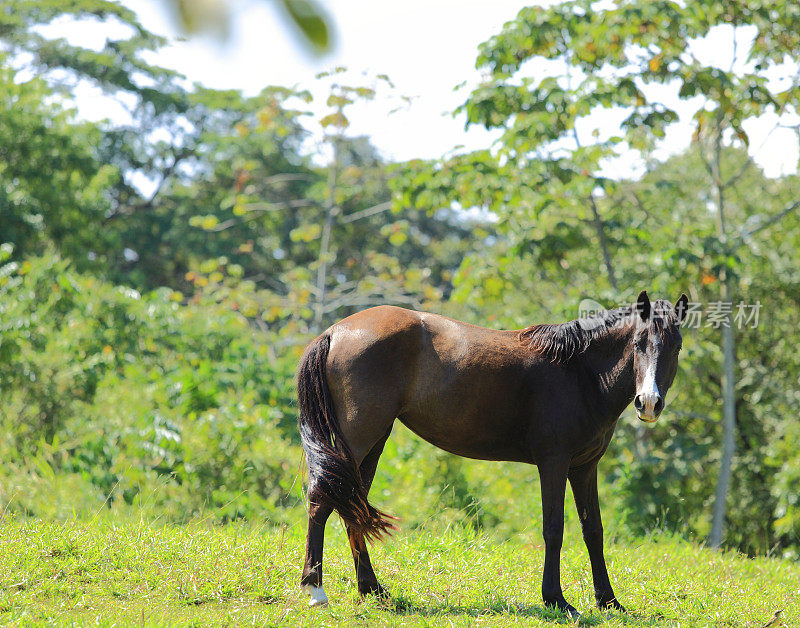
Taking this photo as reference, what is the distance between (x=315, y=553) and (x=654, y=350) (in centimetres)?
218

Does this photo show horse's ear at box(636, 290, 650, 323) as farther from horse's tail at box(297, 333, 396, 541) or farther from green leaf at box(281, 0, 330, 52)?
green leaf at box(281, 0, 330, 52)

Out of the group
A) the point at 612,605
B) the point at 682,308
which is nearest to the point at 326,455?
the point at 612,605

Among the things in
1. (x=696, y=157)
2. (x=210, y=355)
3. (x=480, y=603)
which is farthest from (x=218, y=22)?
(x=696, y=157)

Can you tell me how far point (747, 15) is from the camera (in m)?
8.92

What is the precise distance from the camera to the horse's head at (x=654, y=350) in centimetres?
403

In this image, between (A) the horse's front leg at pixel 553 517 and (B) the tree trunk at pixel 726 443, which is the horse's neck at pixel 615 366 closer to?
(A) the horse's front leg at pixel 553 517

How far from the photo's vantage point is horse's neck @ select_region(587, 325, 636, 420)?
437 centimetres

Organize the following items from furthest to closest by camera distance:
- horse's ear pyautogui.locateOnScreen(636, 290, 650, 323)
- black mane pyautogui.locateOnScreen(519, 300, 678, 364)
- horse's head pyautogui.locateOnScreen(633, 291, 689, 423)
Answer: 1. black mane pyautogui.locateOnScreen(519, 300, 678, 364)
2. horse's ear pyautogui.locateOnScreen(636, 290, 650, 323)
3. horse's head pyautogui.locateOnScreen(633, 291, 689, 423)

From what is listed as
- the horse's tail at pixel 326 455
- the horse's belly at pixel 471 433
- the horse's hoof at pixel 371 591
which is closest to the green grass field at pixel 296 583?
the horse's hoof at pixel 371 591

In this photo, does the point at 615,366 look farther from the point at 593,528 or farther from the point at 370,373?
the point at 370,373

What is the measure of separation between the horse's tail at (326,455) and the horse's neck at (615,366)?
147 centimetres

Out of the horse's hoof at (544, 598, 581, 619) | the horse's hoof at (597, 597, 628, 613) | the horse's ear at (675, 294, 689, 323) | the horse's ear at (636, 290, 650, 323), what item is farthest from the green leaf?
the horse's hoof at (597, 597, 628, 613)

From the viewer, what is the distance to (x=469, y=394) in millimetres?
4312

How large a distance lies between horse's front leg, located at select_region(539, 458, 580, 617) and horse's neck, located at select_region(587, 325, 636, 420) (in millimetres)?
458
